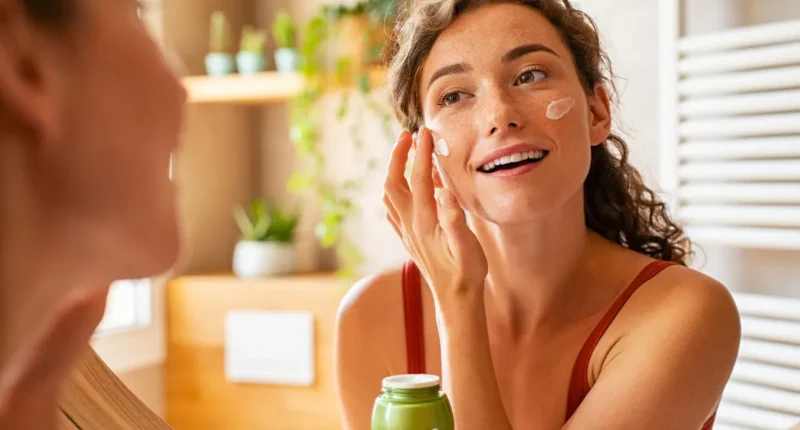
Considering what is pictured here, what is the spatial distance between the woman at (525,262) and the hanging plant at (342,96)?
981mm

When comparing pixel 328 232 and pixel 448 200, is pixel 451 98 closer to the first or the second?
pixel 448 200

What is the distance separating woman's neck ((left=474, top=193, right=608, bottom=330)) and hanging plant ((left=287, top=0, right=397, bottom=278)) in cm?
105

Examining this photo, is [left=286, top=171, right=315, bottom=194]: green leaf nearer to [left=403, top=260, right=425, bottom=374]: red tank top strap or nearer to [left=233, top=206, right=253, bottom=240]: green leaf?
[left=233, top=206, right=253, bottom=240]: green leaf

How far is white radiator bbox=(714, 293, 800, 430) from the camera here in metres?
1.48

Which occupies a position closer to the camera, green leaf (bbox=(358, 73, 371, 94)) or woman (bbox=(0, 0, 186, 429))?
woman (bbox=(0, 0, 186, 429))

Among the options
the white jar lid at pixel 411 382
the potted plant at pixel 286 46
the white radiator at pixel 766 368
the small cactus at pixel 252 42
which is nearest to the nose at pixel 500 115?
the white jar lid at pixel 411 382

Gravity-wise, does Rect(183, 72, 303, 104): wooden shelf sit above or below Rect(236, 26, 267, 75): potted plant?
below

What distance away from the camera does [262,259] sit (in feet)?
7.75

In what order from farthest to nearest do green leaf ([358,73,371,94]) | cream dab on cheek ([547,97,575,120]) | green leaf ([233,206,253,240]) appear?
green leaf ([233,206,253,240]), green leaf ([358,73,371,94]), cream dab on cheek ([547,97,575,120])

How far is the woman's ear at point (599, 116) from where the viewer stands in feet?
3.88

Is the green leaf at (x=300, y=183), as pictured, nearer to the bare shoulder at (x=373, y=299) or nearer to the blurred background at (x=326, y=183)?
the blurred background at (x=326, y=183)

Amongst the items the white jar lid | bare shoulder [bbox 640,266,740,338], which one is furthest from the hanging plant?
the white jar lid

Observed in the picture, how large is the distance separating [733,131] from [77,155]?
4.80 feet

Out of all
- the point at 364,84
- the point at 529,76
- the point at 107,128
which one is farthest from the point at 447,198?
the point at 364,84
